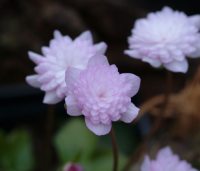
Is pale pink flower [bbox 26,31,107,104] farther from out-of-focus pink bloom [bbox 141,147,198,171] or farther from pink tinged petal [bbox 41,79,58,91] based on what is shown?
out-of-focus pink bloom [bbox 141,147,198,171]

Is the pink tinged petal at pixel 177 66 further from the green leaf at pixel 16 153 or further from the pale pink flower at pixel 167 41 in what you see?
the green leaf at pixel 16 153

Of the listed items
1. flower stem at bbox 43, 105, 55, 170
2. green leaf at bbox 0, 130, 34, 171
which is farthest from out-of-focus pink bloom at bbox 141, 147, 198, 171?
green leaf at bbox 0, 130, 34, 171

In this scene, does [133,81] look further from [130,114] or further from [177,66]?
[177,66]

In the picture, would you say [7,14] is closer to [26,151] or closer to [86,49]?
[26,151]

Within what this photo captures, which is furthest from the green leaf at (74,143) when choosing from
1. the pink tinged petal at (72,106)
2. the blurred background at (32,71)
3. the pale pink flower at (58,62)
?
the pink tinged petal at (72,106)

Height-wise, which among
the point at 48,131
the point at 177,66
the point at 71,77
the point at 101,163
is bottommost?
the point at 101,163

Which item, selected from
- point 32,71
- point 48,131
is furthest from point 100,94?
point 32,71
